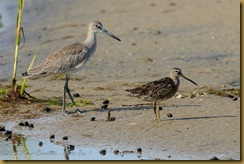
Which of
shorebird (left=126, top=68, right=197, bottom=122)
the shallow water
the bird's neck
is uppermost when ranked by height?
the bird's neck

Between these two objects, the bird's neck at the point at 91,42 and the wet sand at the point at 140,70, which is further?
the bird's neck at the point at 91,42

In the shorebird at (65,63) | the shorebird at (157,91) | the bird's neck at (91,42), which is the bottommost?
the shorebird at (157,91)

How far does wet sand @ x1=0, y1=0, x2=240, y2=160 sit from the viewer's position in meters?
10.1

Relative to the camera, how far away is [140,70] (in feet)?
47.5

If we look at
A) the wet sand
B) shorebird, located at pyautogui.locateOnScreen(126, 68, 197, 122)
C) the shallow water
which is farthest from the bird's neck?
the shallow water

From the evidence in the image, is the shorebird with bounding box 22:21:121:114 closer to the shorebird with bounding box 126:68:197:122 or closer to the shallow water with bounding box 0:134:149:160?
the shorebird with bounding box 126:68:197:122

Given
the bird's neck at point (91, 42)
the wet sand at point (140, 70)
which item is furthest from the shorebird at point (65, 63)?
the wet sand at point (140, 70)

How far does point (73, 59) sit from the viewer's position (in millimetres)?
11648

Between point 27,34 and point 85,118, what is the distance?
7511 mm

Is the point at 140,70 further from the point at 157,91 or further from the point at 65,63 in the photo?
the point at 157,91

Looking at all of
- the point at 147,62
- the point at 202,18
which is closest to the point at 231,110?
the point at 147,62

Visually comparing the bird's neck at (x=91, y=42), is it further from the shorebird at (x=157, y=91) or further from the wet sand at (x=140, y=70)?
the shorebird at (x=157, y=91)

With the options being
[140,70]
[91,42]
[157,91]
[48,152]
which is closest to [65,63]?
[91,42]

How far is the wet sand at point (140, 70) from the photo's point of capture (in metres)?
10.1
